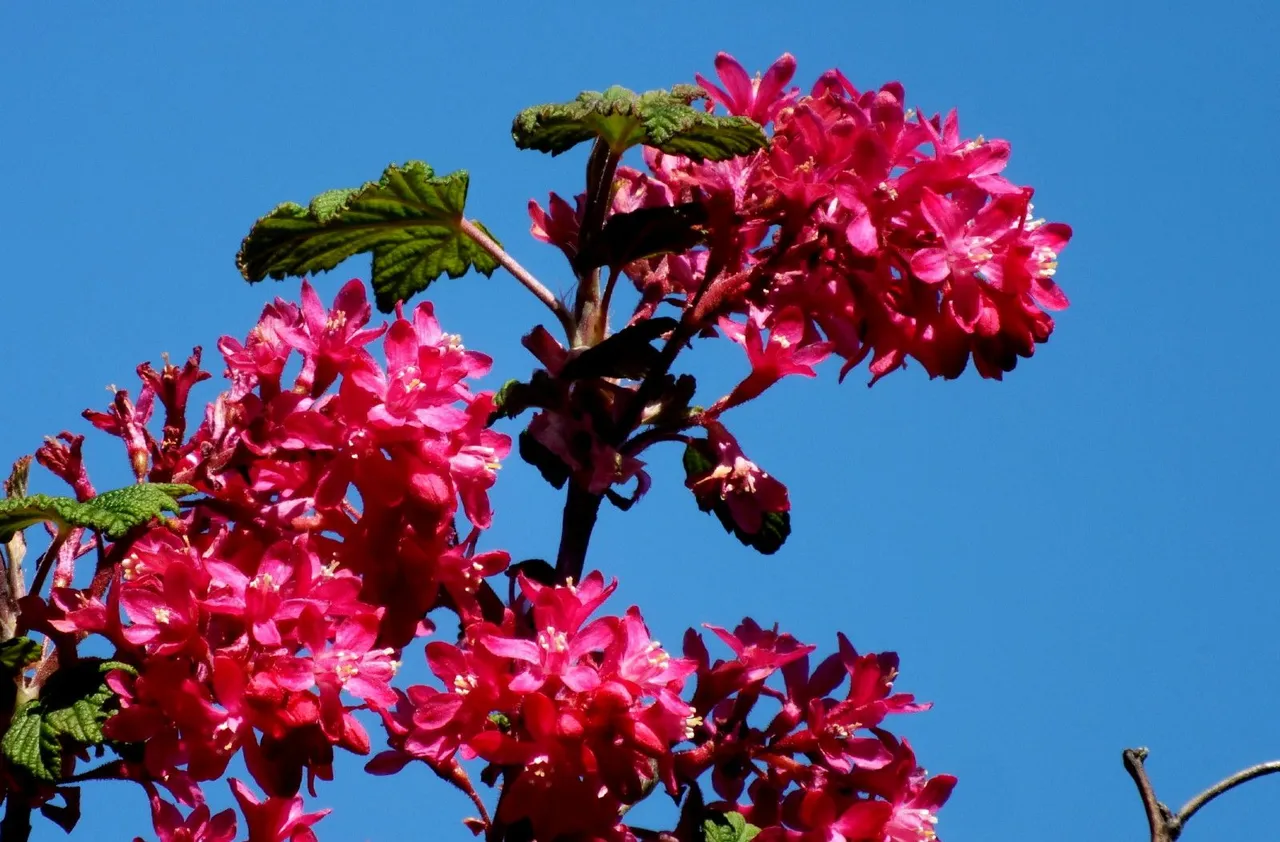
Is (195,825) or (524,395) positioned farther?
(524,395)

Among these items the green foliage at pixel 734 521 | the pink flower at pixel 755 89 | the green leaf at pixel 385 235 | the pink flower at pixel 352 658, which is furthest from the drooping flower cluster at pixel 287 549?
the pink flower at pixel 755 89

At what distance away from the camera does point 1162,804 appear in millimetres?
2604

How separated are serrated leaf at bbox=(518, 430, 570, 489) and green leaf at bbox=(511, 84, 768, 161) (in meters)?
0.52

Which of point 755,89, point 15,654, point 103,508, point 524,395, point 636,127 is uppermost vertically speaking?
point 755,89

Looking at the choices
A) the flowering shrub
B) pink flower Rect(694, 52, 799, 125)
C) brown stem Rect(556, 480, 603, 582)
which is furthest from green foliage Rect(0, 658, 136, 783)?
pink flower Rect(694, 52, 799, 125)

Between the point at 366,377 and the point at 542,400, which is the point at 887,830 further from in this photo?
the point at 366,377

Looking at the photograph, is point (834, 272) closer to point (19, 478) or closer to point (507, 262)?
point (507, 262)

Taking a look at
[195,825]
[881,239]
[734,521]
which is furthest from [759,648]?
[195,825]

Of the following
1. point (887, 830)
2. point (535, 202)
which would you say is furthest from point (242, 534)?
point (887, 830)

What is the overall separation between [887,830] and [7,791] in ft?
4.83

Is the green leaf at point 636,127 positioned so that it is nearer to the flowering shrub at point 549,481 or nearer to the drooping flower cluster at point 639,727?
the flowering shrub at point 549,481

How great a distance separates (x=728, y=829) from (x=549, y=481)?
68 cm

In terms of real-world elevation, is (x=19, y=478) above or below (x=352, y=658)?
above

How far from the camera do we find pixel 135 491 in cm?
269
